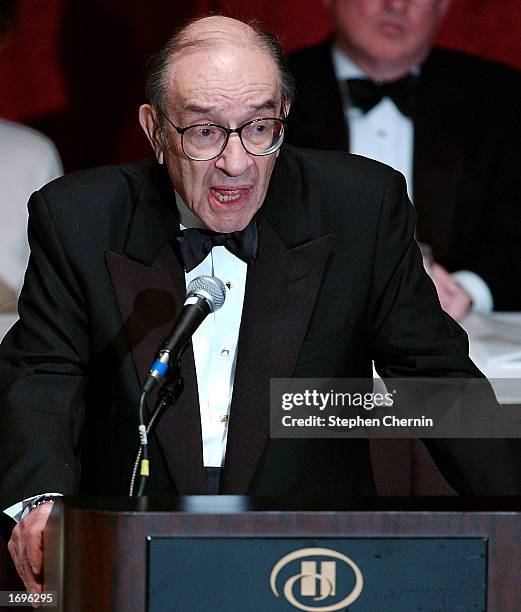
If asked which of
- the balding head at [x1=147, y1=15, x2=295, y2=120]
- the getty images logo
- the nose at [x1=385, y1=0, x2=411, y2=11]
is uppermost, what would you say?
the nose at [x1=385, y1=0, x2=411, y2=11]

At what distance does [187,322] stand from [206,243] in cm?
51

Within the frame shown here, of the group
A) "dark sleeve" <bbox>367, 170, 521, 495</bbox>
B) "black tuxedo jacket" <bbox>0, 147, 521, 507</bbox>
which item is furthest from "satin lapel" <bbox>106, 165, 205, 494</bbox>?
"dark sleeve" <bbox>367, 170, 521, 495</bbox>

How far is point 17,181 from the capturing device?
2.95m

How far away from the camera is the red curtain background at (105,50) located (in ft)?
10.4

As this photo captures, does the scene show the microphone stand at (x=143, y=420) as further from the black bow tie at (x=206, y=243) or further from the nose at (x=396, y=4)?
the nose at (x=396, y=4)

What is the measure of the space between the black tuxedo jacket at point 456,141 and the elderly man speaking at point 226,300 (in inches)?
43.8

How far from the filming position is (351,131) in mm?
3139

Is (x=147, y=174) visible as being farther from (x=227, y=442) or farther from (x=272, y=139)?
(x=227, y=442)

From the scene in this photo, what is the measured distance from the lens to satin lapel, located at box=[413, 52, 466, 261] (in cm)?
306

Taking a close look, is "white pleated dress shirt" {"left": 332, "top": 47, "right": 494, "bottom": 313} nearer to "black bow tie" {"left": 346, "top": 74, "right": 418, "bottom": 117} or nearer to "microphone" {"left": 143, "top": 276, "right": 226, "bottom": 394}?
"black bow tie" {"left": 346, "top": 74, "right": 418, "bottom": 117}

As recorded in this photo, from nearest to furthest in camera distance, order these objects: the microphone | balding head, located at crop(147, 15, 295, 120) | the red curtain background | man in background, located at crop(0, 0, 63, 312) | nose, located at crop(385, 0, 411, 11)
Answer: the microphone
balding head, located at crop(147, 15, 295, 120)
man in background, located at crop(0, 0, 63, 312)
nose, located at crop(385, 0, 411, 11)
the red curtain background

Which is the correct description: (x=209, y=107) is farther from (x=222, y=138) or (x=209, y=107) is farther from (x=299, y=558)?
(x=299, y=558)

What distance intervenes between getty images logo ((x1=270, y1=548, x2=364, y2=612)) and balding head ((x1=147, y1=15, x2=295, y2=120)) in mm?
790

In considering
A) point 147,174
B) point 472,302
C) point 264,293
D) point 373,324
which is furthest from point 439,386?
point 472,302
